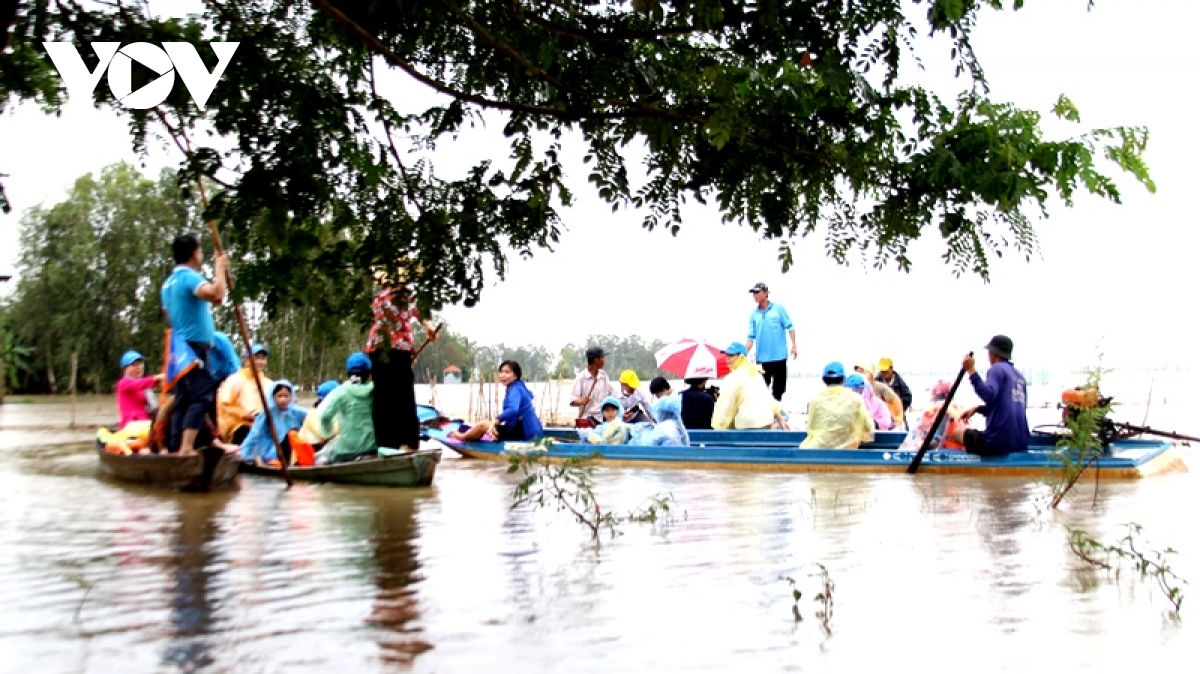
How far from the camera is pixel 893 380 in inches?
635

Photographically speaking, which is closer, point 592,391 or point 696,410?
point 696,410

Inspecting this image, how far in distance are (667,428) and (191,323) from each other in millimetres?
5305

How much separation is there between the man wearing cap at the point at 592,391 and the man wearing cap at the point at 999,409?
4765 millimetres

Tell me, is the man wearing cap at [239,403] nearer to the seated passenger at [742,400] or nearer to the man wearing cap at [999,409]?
the seated passenger at [742,400]

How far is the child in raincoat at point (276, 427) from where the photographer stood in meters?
12.1

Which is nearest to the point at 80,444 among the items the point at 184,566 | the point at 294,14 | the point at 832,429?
the point at 832,429

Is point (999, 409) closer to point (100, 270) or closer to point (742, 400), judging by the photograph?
point (742, 400)

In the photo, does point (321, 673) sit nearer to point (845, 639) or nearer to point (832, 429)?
point (845, 639)

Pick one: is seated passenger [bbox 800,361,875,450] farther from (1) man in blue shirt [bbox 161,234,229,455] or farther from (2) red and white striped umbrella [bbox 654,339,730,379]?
(1) man in blue shirt [bbox 161,234,229,455]

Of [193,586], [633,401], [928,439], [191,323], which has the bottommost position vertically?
[193,586]

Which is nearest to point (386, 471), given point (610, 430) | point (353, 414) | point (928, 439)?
point (353, 414)

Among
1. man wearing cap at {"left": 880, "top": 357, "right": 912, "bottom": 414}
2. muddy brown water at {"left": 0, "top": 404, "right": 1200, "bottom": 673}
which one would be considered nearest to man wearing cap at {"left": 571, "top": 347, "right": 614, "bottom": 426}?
man wearing cap at {"left": 880, "top": 357, "right": 912, "bottom": 414}

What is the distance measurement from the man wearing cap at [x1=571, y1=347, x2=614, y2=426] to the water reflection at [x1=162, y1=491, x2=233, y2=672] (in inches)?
252

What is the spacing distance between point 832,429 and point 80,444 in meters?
11.3
